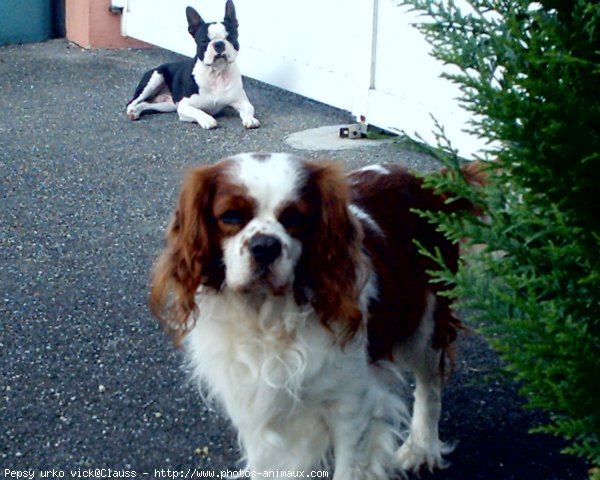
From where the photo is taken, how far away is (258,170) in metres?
3.10

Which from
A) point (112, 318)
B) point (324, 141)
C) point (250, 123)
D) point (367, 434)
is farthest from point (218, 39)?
point (367, 434)

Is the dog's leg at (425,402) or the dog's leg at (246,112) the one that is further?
the dog's leg at (246,112)

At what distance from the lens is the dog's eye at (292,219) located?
307 centimetres

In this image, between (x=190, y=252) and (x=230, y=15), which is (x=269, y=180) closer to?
(x=190, y=252)

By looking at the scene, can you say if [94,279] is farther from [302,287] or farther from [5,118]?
[5,118]

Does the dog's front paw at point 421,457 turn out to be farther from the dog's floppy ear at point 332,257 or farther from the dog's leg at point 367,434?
the dog's floppy ear at point 332,257

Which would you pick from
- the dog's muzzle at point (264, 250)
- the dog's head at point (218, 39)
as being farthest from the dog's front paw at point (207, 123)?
the dog's muzzle at point (264, 250)

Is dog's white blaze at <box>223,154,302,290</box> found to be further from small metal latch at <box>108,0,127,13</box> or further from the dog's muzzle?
small metal latch at <box>108,0,127,13</box>

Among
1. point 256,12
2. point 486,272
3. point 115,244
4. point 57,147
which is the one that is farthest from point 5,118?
point 486,272

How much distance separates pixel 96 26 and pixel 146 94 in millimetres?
2868

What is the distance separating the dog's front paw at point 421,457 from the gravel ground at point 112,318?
73 mm

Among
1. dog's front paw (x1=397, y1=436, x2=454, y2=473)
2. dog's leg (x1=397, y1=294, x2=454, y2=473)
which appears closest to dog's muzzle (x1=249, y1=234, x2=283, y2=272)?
dog's leg (x1=397, y1=294, x2=454, y2=473)

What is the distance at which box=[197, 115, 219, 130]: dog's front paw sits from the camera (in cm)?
855

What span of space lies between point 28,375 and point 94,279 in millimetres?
1091
